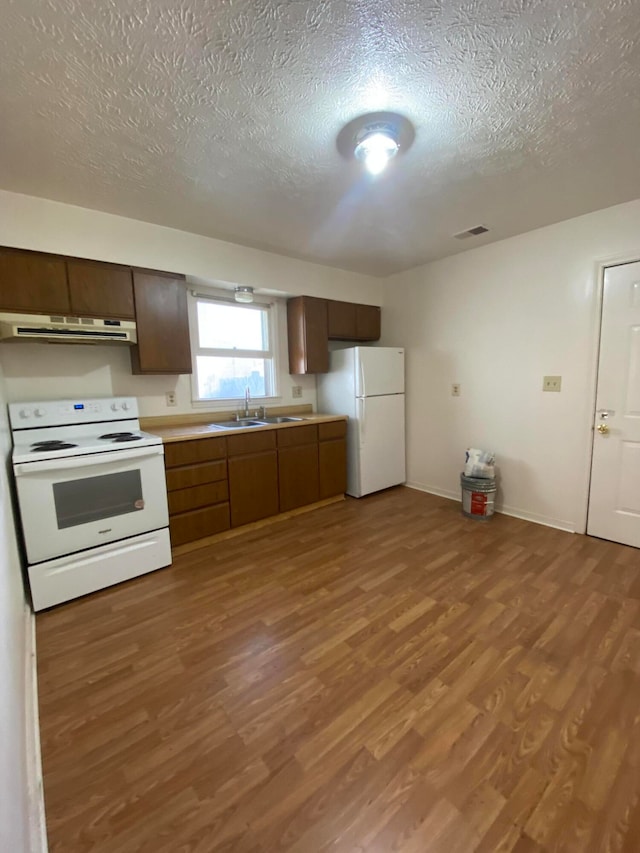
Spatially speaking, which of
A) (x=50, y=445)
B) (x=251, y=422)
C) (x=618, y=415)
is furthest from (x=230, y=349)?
(x=618, y=415)

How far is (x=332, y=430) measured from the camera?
140 inches

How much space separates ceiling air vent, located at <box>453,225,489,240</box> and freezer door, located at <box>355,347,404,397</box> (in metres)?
1.15

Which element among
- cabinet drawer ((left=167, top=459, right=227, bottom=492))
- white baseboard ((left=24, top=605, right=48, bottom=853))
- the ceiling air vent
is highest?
the ceiling air vent

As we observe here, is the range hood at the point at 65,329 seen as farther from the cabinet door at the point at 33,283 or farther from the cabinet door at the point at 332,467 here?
the cabinet door at the point at 332,467

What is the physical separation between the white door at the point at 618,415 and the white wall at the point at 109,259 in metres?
2.51

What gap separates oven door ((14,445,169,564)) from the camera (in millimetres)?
1996

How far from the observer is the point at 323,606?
2049 mm

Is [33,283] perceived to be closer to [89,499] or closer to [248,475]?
[89,499]

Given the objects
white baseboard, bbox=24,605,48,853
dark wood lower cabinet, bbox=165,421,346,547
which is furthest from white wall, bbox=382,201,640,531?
white baseboard, bbox=24,605,48,853

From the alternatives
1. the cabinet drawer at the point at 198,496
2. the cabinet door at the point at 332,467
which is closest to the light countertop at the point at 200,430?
the cabinet door at the point at 332,467

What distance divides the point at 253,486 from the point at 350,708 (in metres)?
1.85

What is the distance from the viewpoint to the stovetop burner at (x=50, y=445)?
2.12 meters

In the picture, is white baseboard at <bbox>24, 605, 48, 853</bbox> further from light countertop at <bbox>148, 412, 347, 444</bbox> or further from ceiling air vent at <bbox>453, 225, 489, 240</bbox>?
ceiling air vent at <bbox>453, 225, 489, 240</bbox>

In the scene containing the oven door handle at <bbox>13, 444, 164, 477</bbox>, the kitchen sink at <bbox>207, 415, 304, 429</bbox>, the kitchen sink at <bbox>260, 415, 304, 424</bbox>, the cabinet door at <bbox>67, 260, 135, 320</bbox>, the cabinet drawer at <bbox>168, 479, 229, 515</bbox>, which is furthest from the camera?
the kitchen sink at <bbox>260, 415, 304, 424</bbox>
